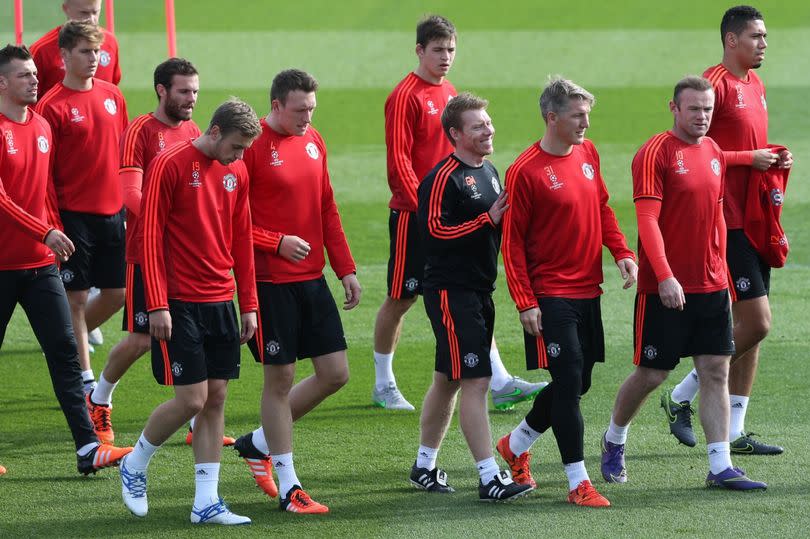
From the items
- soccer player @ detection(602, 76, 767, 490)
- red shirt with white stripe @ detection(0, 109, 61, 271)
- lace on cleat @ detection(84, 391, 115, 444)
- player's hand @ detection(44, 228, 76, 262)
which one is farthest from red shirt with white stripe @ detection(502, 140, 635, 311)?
lace on cleat @ detection(84, 391, 115, 444)

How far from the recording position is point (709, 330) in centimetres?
678

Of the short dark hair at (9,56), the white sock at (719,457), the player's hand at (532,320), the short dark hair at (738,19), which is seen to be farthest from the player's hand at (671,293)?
the short dark hair at (9,56)

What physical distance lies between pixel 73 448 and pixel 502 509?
8.51 ft

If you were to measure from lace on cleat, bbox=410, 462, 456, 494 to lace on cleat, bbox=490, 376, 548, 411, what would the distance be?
5.64 ft

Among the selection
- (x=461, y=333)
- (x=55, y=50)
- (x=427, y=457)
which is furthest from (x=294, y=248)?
(x=55, y=50)

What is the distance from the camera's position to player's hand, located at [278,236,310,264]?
6484 millimetres

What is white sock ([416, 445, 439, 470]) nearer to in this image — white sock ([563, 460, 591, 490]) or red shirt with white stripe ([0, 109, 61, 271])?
white sock ([563, 460, 591, 490])

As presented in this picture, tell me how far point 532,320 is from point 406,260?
2.17 meters

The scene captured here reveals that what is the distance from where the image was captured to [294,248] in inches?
255

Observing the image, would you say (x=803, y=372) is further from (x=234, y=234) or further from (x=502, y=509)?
(x=234, y=234)

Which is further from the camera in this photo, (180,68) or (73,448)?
(73,448)

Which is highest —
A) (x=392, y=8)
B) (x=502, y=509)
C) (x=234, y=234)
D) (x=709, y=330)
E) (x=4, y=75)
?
(x=392, y=8)

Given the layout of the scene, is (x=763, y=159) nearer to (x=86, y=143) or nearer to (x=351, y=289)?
(x=351, y=289)

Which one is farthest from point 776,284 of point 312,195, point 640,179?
point 312,195
